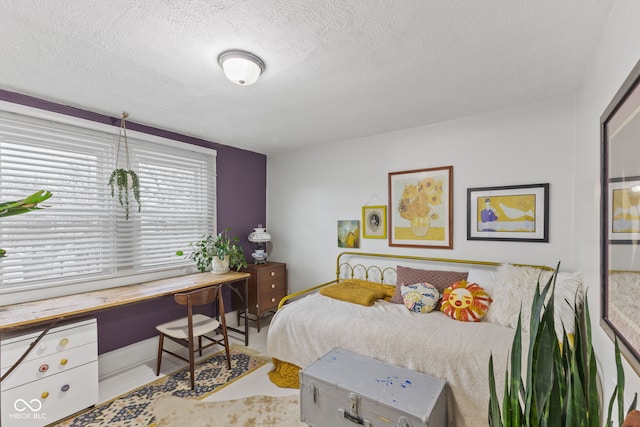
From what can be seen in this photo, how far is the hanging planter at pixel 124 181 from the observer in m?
2.73

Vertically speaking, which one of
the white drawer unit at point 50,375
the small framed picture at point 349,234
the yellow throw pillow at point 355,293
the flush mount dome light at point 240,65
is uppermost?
the flush mount dome light at point 240,65

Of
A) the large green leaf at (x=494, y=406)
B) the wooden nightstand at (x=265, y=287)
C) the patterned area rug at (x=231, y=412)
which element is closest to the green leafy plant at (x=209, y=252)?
the wooden nightstand at (x=265, y=287)

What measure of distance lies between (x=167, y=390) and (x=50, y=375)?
0.80 meters

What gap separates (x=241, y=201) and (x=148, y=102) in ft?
5.91

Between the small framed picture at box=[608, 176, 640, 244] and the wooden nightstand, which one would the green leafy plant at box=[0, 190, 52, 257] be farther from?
the wooden nightstand

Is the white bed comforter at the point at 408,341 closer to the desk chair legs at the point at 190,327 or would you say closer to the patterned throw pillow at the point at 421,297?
the patterned throw pillow at the point at 421,297

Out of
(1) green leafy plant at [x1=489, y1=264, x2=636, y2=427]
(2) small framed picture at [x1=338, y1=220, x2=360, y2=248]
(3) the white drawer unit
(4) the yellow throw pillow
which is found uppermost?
(2) small framed picture at [x1=338, y1=220, x2=360, y2=248]

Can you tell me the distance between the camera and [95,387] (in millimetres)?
2230

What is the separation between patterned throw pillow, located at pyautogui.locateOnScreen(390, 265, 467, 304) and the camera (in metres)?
2.81

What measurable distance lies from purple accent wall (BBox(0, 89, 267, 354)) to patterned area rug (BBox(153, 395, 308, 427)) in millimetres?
861

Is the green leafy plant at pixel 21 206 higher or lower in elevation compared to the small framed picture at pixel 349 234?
higher

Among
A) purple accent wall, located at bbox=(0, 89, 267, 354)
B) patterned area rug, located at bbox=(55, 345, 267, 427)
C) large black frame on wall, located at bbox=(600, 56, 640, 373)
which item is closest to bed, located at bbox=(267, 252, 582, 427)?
patterned area rug, located at bbox=(55, 345, 267, 427)

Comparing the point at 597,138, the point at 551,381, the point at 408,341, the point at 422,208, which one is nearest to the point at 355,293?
the point at 408,341

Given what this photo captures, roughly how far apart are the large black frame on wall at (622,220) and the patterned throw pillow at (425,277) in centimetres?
151
